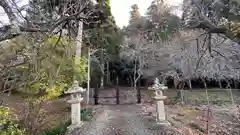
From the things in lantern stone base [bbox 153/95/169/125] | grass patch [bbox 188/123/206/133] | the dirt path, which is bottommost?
grass patch [bbox 188/123/206/133]

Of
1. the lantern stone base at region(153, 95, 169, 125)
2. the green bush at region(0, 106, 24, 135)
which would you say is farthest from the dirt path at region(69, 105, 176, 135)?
the green bush at region(0, 106, 24, 135)

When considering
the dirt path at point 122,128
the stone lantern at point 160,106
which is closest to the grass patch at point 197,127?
the stone lantern at point 160,106

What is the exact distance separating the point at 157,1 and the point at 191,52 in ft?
32.0

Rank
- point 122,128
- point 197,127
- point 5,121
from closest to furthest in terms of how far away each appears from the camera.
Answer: point 5,121
point 122,128
point 197,127

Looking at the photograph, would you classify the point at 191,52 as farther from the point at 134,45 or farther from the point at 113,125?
the point at 113,125

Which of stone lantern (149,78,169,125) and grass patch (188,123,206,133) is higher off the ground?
stone lantern (149,78,169,125)

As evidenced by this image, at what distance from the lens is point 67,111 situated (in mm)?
10195

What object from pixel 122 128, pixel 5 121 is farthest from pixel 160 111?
pixel 5 121

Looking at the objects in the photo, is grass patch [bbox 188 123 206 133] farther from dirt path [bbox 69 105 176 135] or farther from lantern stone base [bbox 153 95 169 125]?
dirt path [bbox 69 105 176 135]

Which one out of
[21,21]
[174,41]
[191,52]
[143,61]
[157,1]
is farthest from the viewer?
[157,1]

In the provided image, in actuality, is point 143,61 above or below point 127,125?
above

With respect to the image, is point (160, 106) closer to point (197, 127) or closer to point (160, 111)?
point (160, 111)

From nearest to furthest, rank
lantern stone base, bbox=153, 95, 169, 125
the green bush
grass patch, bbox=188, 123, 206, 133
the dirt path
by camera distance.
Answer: the green bush < the dirt path < grass patch, bbox=188, 123, 206, 133 < lantern stone base, bbox=153, 95, 169, 125

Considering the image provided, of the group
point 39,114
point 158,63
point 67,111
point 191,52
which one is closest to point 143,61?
point 158,63
